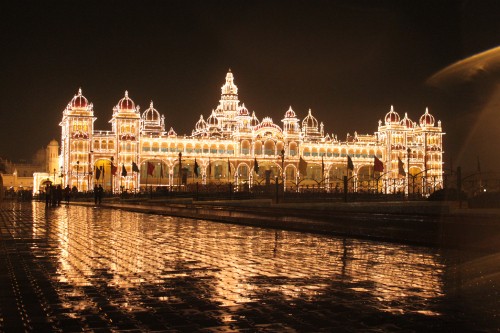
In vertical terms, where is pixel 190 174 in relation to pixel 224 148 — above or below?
below

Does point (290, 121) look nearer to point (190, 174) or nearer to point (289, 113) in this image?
point (289, 113)

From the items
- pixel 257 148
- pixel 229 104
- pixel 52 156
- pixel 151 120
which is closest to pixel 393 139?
pixel 257 148

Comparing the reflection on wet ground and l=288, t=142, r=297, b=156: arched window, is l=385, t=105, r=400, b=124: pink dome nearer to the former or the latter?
l=288, t=142, r=297, b=156: arched window

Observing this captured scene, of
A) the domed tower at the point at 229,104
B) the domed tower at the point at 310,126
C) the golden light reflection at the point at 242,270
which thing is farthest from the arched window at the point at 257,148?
the golden light reflection at the point at 242,270

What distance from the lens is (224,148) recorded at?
9594cm

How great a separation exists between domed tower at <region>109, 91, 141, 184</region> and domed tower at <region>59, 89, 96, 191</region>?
135 inches

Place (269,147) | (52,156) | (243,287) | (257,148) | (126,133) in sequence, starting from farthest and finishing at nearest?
(52,156) → (269,147) → (257,148) → (126,133) → (243,287)

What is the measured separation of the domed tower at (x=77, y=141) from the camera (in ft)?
274

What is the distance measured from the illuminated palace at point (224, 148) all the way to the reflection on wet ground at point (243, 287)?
61.3 m

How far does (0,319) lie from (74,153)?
82.2 metres

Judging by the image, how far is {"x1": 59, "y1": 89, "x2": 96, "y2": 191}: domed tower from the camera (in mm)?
83625

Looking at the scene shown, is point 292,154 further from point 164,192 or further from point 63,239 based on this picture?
point 63,239

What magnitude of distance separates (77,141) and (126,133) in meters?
6.56

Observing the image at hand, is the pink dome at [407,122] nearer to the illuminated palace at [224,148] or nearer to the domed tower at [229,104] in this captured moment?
the illuminated palace at [224,148]
